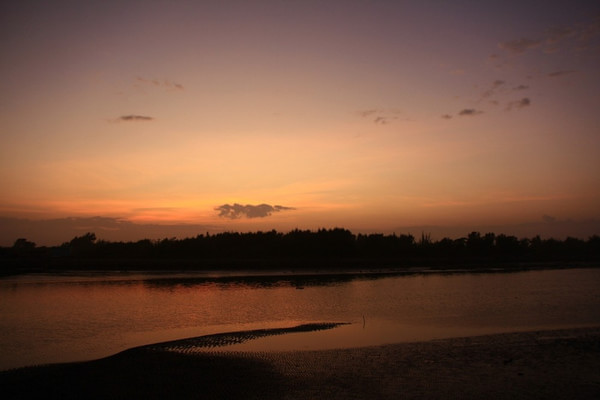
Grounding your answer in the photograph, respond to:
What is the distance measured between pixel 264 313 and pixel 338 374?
14584 millimetres

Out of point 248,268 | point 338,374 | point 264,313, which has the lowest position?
point 338,374

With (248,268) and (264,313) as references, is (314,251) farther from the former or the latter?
(264,313)

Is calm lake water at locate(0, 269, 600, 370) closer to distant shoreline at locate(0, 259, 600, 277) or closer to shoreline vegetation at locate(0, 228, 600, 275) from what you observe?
distant shoreline at locate(0, 259, 600, 277)

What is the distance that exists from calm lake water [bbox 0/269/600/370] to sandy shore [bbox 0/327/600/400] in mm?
2184

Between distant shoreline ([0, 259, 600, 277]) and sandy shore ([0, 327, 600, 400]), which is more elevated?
distant shoreline ([0, 259, 600, 277])

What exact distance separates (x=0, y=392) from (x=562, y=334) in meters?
21.8

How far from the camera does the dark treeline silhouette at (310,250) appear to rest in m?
105

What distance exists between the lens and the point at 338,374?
14.8 m

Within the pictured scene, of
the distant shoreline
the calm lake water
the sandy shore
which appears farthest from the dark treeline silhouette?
the sandy shore

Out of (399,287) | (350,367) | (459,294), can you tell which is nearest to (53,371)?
(350,367)

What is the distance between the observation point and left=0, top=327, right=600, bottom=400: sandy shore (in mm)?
13117

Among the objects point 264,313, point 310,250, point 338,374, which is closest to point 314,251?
point 310,250

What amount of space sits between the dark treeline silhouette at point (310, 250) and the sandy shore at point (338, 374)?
77662mm

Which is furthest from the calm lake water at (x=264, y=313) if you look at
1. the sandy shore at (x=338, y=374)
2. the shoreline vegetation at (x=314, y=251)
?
the shoreline vegetation at (x=314, y=251)
